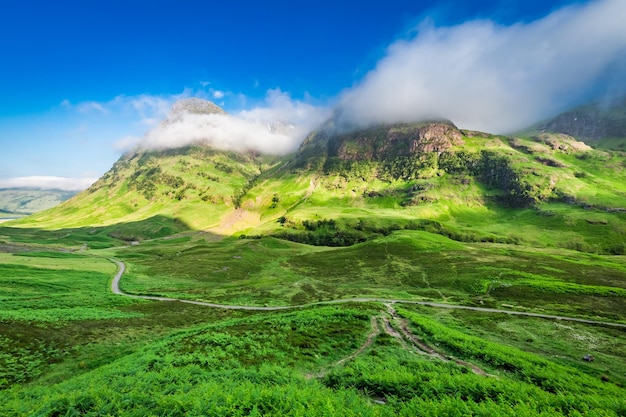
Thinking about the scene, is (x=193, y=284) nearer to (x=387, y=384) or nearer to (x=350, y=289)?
(x=350, y=289)

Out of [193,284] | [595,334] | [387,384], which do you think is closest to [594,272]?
[595,334]

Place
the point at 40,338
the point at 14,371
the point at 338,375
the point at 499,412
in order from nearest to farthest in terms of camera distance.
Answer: the point at 499,412, the point at 338,375, the point at 14,371, the point at 40,338

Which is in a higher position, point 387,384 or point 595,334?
point 387,384

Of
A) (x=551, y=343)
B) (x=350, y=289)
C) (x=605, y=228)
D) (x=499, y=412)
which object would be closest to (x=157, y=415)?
(x=499, y=412)

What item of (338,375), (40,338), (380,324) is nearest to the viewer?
(338,375)

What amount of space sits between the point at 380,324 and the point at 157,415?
36606mm

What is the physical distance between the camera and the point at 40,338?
34.9 meters

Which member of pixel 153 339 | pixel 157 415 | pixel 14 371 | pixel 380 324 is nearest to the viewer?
pixel 157 415

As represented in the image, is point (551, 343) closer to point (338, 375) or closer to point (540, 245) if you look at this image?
point (338, 375)

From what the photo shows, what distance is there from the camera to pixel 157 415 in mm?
12906

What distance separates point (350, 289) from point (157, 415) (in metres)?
85.5

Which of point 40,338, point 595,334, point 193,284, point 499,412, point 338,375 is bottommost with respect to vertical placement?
point 193,284

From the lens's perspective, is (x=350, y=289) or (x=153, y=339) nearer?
(x=153, y=339)

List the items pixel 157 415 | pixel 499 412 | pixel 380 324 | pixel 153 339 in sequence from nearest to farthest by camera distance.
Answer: pixel 157 415 < pixel 499 412 < pixel 153 339 < pixel 380 324
